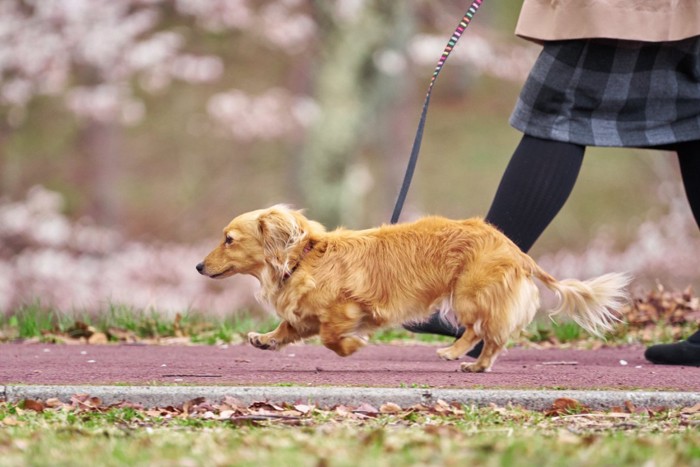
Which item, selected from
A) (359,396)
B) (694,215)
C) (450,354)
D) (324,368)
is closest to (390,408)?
(359,396)

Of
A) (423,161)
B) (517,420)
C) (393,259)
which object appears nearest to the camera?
(517,420)

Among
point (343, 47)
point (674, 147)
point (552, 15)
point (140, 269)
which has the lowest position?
point (140, 269)

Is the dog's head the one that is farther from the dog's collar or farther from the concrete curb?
the concrete curb

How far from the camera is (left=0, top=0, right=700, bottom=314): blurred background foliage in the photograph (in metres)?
10.8

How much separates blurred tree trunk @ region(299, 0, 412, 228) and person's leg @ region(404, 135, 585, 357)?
239 inches

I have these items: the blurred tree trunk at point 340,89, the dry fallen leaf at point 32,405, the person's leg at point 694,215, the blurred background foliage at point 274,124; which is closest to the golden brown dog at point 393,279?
the person's leg at point 694,215

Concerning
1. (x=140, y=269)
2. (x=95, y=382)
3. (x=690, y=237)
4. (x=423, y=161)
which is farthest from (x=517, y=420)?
(x=423, y=161)

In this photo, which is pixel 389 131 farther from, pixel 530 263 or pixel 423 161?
pixel 530 263

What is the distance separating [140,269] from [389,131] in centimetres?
566

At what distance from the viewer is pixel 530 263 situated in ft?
12.9

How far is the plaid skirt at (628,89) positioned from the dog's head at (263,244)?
3.48 feet

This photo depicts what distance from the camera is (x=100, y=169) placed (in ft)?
47.1

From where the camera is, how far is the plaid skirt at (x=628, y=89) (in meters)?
4.03

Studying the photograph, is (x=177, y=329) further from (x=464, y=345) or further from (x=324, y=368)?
(x=464, y=345)
